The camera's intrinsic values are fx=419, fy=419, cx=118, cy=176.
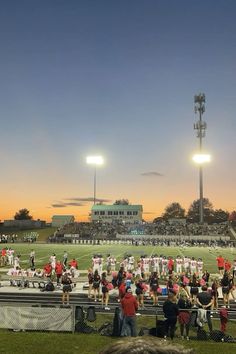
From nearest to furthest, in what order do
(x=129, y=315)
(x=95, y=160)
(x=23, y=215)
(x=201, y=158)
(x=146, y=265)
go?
(x=129, y=315), (x=146, y=265), (x=201, y=158), (x=95, y=160), (x=23, y=215)

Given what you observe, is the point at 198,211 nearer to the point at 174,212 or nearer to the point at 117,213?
the point at 174,212

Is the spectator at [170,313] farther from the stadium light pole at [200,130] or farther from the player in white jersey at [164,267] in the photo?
the stadium light pole at [200,130]

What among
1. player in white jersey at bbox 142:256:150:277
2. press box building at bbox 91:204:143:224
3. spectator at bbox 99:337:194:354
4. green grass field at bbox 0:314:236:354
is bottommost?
green grass field at bbox 0:314:236:354

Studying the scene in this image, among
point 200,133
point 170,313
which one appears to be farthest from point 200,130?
point 170,313

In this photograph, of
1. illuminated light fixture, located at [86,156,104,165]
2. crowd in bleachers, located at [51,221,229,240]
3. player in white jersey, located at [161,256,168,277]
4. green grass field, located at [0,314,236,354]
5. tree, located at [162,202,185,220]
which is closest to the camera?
green grass field, located at [0,314,236,354]

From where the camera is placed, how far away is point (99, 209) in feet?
377

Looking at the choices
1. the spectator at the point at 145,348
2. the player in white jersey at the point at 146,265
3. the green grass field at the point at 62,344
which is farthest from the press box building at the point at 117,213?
the spectator at the point at 145,348

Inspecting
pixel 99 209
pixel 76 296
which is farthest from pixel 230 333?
pixel 99 209

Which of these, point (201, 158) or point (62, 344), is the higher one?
point (201, 158)

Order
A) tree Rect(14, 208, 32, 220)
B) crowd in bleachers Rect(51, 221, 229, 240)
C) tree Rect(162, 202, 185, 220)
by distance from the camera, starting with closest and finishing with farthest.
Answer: crowd in bleachers Rect(51, 221, 229, 240) → tree Rect(14, 208, 32, 220) → tree Rect(162, 202, 185, 220)

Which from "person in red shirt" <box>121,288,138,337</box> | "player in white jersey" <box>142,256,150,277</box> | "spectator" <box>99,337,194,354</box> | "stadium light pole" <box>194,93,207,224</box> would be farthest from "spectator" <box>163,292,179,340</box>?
"stadium light pole" <box>194,93,207,224</box>

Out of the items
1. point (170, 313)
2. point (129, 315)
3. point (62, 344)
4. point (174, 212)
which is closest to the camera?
point (62, 344)

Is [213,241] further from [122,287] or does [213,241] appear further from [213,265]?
[122,287]

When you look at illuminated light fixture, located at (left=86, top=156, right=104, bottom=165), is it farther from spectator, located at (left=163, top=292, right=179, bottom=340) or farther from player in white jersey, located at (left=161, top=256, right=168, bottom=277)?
spectator, located at (left=163, top=292, right=179, bottom=340)
